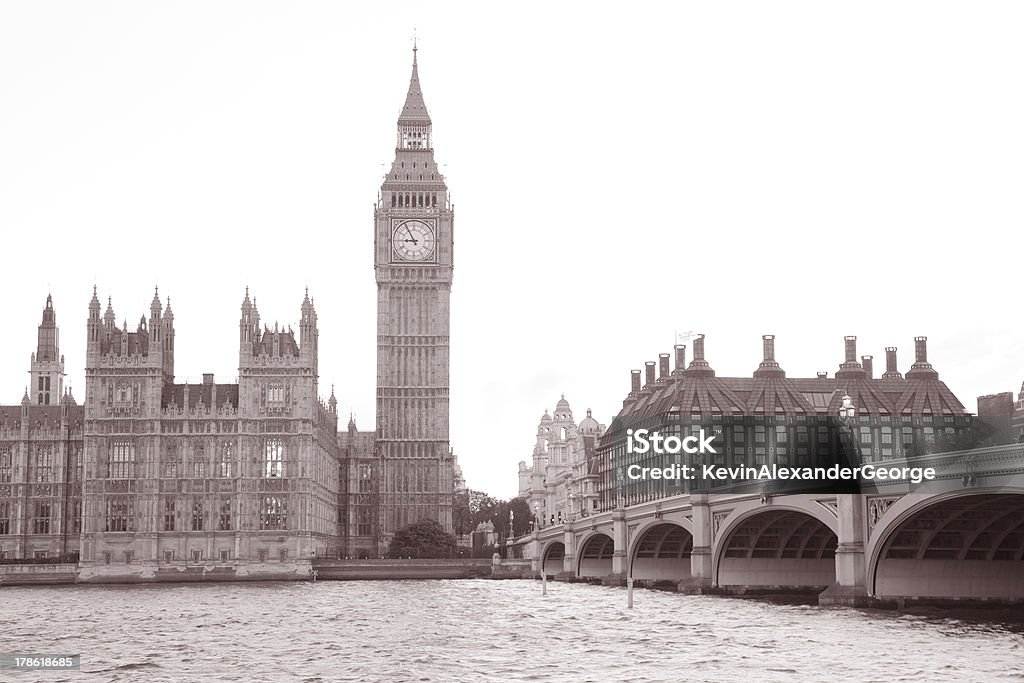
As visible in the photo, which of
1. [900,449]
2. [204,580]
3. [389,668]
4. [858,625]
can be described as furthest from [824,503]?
[204,580]

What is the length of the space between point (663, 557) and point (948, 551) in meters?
47.1

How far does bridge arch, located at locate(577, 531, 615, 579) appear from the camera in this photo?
130 metres

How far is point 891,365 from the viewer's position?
148 m

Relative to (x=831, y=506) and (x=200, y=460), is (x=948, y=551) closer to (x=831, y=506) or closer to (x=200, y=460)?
(x=831, y=506)

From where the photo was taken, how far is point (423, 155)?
174m

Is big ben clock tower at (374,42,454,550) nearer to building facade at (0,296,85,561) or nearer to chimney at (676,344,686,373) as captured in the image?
chimney at (676,344,686,373)

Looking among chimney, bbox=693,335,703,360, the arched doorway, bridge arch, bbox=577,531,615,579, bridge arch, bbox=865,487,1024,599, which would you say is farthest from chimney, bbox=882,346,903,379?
bridge arch, bbox=865,487,1024,599

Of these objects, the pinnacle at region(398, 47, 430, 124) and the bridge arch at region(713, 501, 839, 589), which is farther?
the pinnacle at region(398, 47, 430, 124)

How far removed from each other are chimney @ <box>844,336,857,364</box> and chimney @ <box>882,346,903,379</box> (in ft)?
15.1

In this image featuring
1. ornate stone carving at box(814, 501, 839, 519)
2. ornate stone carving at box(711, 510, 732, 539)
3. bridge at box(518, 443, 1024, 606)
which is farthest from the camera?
ornate stone carving at box(711, 510, 732, 539)

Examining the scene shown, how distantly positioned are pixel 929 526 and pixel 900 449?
72542 mm

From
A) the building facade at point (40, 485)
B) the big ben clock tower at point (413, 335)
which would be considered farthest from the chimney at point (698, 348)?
the building facade at point (40, 485)

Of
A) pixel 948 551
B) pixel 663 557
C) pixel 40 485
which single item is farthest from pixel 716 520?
pixel 40 485

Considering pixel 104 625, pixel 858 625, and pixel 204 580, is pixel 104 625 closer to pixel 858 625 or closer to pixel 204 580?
pixel 858 625
